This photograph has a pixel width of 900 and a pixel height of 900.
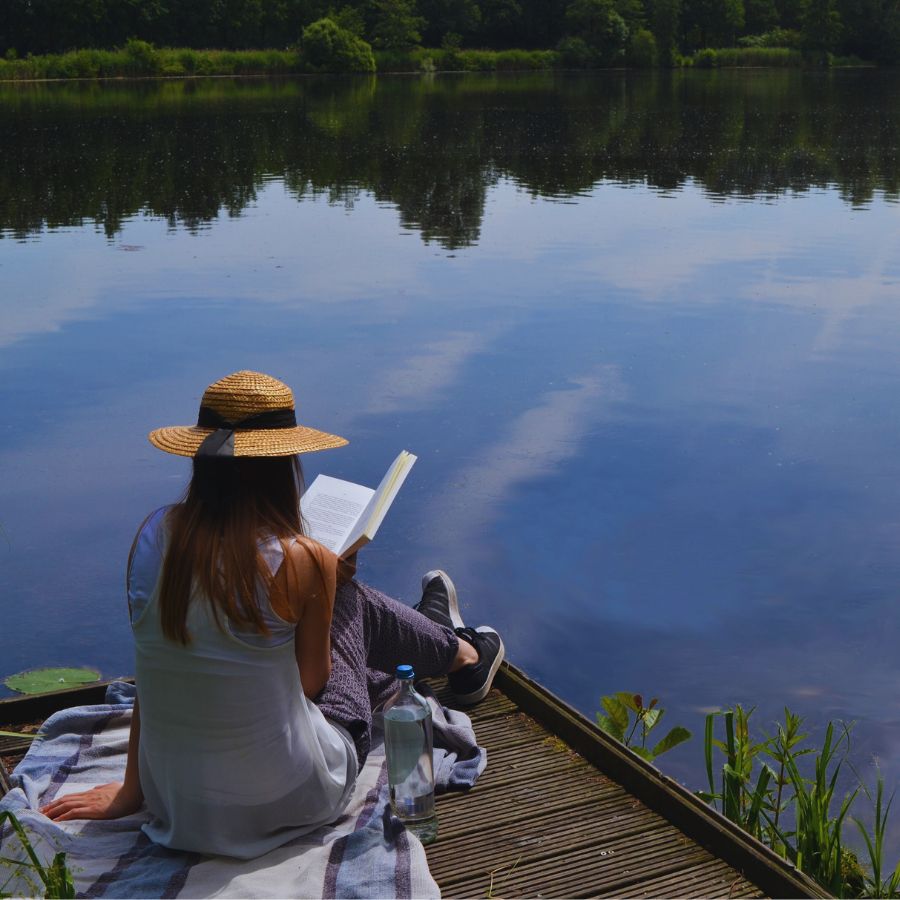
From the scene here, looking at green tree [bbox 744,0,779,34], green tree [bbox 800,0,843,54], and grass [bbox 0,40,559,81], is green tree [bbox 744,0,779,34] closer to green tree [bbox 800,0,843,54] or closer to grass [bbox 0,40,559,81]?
green tree [bbox 800,0,843,54]

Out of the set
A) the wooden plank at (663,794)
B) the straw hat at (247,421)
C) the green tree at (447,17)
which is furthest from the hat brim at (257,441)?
the green tree at (447,17)

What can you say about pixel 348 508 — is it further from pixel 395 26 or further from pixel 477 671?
pixel 395 26

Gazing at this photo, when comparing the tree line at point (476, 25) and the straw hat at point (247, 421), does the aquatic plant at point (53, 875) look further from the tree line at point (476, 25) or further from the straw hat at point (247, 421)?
the tree line at point (476, 25)

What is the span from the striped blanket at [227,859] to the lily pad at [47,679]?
3.77ft

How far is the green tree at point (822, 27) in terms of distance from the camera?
52.8m

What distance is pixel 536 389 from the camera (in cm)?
694

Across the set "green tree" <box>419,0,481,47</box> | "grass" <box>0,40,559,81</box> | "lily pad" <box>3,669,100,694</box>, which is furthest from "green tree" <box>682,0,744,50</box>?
"lily pad" <box>3,669,100,694</box>

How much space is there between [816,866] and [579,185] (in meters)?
13.2

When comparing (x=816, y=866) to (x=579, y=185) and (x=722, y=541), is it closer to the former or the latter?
(x=722, y=541)

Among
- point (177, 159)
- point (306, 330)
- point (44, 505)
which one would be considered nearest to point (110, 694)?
point (44, 505)

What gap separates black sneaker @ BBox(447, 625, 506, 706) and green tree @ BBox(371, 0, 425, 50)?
48.6 metres

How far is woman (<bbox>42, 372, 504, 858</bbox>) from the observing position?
2248 mm

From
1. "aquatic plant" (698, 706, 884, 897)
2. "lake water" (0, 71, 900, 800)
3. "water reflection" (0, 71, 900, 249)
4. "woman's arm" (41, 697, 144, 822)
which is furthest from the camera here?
"water reflection" (0, 71, 900, 249)

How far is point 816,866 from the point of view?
112 inches
